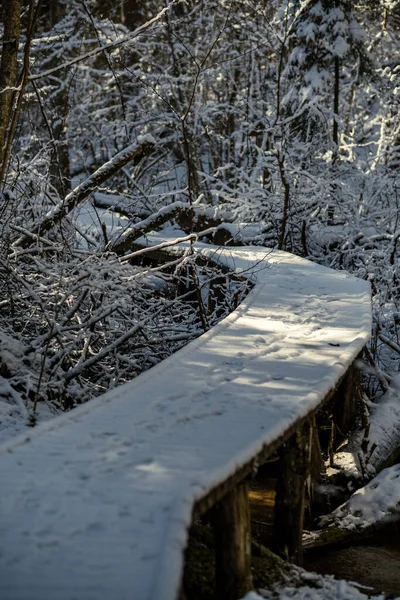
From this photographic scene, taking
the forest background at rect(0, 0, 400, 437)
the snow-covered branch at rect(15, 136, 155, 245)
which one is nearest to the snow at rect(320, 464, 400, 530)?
the forest background at rect(0, 0, 400, 437)

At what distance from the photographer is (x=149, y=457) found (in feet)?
11.1

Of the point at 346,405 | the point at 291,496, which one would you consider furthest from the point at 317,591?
the point at 346,405

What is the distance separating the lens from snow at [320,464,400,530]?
19.5ft

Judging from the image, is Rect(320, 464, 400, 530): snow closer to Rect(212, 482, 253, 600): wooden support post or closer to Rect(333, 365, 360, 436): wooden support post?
Rect(333, 365, 360, 436): wooden support post

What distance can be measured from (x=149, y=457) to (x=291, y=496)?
164 cm

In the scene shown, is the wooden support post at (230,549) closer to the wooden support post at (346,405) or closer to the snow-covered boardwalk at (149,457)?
the snow-covered boardwalk at (149,457)

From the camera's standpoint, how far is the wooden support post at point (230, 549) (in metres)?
3.42

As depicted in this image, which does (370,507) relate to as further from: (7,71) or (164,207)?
(7,71)

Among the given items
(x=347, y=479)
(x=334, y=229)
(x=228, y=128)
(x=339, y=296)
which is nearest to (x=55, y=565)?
(x=347, y=479)

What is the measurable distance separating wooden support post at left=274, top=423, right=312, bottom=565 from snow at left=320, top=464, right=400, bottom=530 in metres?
1.25

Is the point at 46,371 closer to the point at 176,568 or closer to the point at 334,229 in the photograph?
the point at 176,568

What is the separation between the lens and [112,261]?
245 inches

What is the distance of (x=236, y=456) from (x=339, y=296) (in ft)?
13.6

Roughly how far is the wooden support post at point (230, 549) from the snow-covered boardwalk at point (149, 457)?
9.8 inches
